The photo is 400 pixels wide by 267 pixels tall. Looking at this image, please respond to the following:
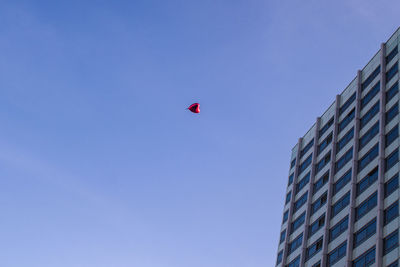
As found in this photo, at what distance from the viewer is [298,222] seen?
68.3 metres

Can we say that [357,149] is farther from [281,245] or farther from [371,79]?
[281,245]

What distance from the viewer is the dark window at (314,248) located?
195 ft

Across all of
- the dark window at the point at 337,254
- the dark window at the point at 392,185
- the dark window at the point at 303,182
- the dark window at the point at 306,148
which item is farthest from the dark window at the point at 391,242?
the dark window at the point at 306,148

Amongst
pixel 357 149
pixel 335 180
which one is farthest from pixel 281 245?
pixel 357 149

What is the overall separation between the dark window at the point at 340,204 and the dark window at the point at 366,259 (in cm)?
806

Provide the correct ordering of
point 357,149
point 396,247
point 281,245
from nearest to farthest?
point 396,247, point 357,149, point 281,245

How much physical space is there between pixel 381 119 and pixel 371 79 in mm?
8944

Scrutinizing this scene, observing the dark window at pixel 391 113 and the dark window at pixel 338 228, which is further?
the dark window at pixel 391 113

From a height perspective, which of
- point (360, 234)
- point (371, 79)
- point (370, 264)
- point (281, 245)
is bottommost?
point (370, 264)

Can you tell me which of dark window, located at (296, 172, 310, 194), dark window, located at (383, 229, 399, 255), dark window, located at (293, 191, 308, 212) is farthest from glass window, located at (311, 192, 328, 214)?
dark window, located at (383, 229, 399, 255)

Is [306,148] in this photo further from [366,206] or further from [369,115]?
[366,206]

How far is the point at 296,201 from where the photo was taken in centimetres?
7188

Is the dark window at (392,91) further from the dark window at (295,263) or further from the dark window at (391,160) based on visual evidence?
the dark window at (295,263)

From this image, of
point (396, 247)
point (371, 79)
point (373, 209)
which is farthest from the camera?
point (371, 79)
